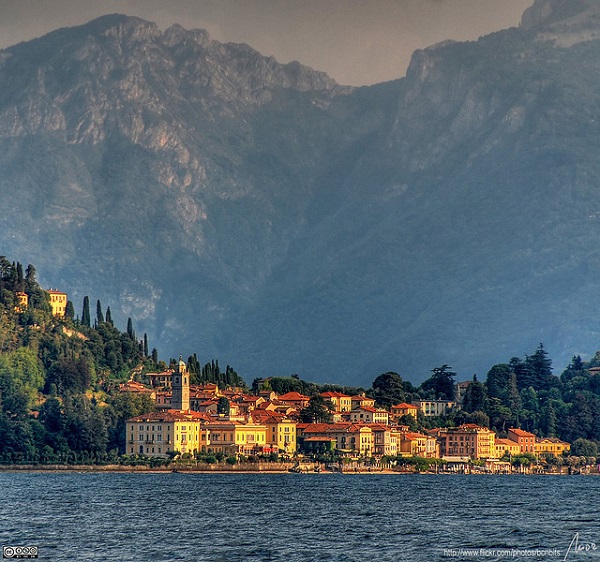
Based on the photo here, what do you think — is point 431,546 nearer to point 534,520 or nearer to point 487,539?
point 487,539

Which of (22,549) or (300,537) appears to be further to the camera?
(300,537)

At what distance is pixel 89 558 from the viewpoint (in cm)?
9581

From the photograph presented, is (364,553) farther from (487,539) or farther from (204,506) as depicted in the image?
(204,506)

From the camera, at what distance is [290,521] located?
120 metres

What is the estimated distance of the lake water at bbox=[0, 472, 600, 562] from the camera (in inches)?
3935

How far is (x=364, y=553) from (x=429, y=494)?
60.8 m

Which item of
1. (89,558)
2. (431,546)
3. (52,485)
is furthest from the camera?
(52,485)

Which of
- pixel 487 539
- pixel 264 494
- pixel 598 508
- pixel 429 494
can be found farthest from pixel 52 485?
pixel 487 539

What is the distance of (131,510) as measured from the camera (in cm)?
12750

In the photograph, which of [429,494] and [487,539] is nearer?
[487,539]

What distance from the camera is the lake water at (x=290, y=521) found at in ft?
328

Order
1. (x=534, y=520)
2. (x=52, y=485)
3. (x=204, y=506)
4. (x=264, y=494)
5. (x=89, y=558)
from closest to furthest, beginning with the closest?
1. (x=89, y=558)
2. (x=534, y=520)
3. (x=204, y=506)
4. (x=264, y=494)
5. (x=52, y=485)

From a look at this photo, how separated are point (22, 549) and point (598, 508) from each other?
5882 cm

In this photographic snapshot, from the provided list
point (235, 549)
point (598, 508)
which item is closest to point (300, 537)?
point (235, 549)
